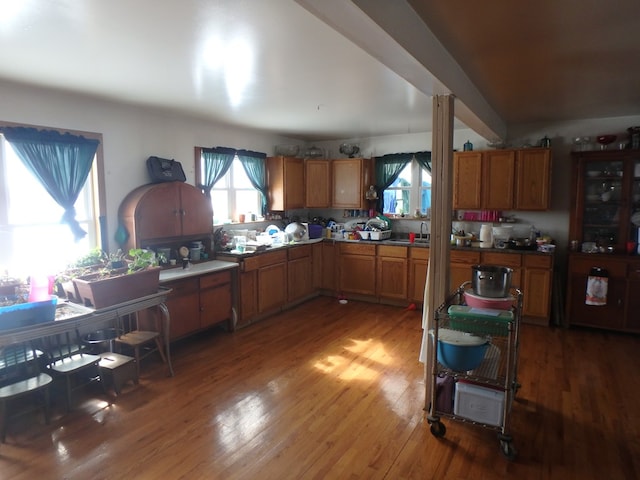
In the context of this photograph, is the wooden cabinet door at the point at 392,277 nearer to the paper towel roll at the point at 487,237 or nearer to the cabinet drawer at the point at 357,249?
the cabinet drawer at the point at 357,249

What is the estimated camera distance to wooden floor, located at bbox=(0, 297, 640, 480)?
7.73 ft

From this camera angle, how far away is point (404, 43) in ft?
6.21

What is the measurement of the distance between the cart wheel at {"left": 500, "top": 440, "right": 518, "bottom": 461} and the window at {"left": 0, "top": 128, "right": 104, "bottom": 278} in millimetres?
3653

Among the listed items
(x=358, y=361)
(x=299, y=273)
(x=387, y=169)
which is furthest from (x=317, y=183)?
(x=358, y=361)

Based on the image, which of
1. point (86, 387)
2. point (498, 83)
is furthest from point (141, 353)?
point (498, 83)

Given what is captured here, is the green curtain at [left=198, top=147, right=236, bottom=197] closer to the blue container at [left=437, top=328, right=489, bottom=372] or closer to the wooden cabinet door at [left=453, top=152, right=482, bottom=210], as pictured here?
the wooden cabinet door at [left=453, top=152, right=482, bottom=210]

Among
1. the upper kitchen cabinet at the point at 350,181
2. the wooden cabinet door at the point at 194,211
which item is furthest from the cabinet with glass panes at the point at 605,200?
the wooden cabinet door at the point at 194,211

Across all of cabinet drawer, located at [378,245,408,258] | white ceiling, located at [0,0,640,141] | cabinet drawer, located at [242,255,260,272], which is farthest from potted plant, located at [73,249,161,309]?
cabinet drawer, located at [378,245,408,258]

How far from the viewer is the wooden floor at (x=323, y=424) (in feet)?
7.73

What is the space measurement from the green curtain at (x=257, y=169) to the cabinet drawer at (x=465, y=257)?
2756mm

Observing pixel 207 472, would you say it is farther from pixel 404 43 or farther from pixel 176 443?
pixel 404 43

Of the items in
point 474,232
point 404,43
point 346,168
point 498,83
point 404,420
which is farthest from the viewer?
point 346,168

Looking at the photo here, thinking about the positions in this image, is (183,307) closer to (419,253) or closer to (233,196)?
(233,196)

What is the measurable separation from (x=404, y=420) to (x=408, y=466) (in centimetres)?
49
